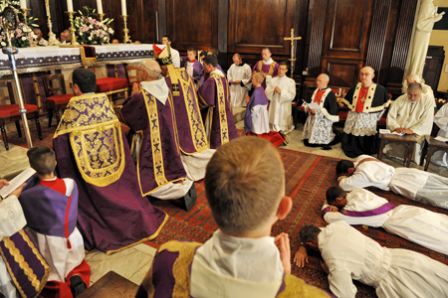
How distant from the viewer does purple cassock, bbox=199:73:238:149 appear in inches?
198

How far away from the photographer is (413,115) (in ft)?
19.2

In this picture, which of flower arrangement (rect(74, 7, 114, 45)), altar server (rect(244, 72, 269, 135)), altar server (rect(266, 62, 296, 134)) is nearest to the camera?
altar server (rect(244, 72, 269, 135))

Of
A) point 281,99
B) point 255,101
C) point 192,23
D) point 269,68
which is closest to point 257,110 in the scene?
point 255,101

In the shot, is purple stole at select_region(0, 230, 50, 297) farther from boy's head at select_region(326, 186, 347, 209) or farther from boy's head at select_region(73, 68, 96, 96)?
boy's head at select_region(326, 186, 347, 209)

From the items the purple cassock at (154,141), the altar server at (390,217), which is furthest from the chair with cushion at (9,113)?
the altar server at (390,217)

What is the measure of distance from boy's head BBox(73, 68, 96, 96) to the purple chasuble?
3.14ft

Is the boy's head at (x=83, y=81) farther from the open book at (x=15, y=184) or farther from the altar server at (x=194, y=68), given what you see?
the altar server at (x=194, y=68)

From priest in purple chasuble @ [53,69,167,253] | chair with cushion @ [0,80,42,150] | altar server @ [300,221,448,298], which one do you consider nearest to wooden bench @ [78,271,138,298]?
priest in purple chasuble @ [53,69,167,253]

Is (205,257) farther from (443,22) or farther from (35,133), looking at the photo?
(443,22)

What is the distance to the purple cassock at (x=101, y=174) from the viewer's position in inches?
124

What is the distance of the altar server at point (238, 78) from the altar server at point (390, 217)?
6110mm

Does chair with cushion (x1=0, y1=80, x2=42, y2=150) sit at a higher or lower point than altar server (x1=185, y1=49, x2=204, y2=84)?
lower

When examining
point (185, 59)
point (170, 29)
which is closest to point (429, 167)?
point (185, 59)

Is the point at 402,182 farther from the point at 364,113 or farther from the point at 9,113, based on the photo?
the point at 9,113
